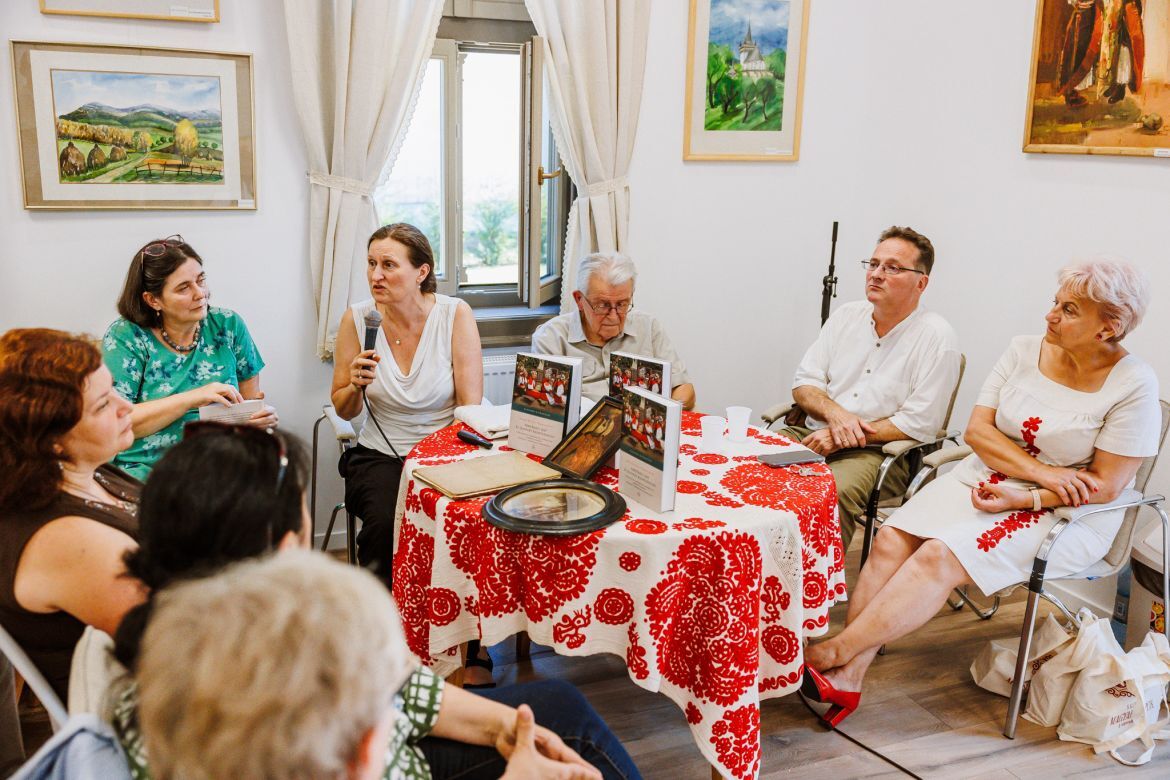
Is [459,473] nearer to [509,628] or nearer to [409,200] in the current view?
[509,628]

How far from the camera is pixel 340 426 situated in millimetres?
3127

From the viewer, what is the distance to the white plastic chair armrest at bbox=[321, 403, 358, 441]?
10.1 ft

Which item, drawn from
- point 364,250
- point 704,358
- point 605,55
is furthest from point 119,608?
point 704,358

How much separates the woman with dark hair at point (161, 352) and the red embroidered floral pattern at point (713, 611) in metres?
1.38

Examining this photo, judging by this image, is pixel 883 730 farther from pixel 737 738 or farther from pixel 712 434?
pixel 712 434

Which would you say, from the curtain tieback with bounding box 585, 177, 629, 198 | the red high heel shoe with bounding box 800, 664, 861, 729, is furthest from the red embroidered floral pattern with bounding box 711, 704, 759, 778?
the curtain tieback with bounding box 585, 177, 629, 198

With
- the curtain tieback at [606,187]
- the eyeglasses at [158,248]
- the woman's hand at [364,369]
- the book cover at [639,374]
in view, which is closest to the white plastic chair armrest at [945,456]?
the book cover at [639,374]

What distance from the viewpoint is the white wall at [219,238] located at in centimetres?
315

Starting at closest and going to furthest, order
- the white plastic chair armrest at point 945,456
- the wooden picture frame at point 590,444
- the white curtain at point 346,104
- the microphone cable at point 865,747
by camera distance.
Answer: the wooden picture frame at point 590,444
the microphone cable at point 865,747
the white plastic chair armrest at point 945,456
the white curtain at point 346,104

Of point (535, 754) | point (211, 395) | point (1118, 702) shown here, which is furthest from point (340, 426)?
point (1118, 702)

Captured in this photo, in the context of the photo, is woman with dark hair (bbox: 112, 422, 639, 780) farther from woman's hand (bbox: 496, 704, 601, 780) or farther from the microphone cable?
the microphone cable

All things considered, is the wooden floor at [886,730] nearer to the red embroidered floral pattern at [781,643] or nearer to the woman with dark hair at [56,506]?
the red embroidered floral pattern at [781,643]

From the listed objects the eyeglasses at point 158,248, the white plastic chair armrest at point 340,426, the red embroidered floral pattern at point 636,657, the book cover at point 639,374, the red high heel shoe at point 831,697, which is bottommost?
the red high heel shoe at point 831,697

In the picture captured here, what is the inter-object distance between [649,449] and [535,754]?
0.79 meters
